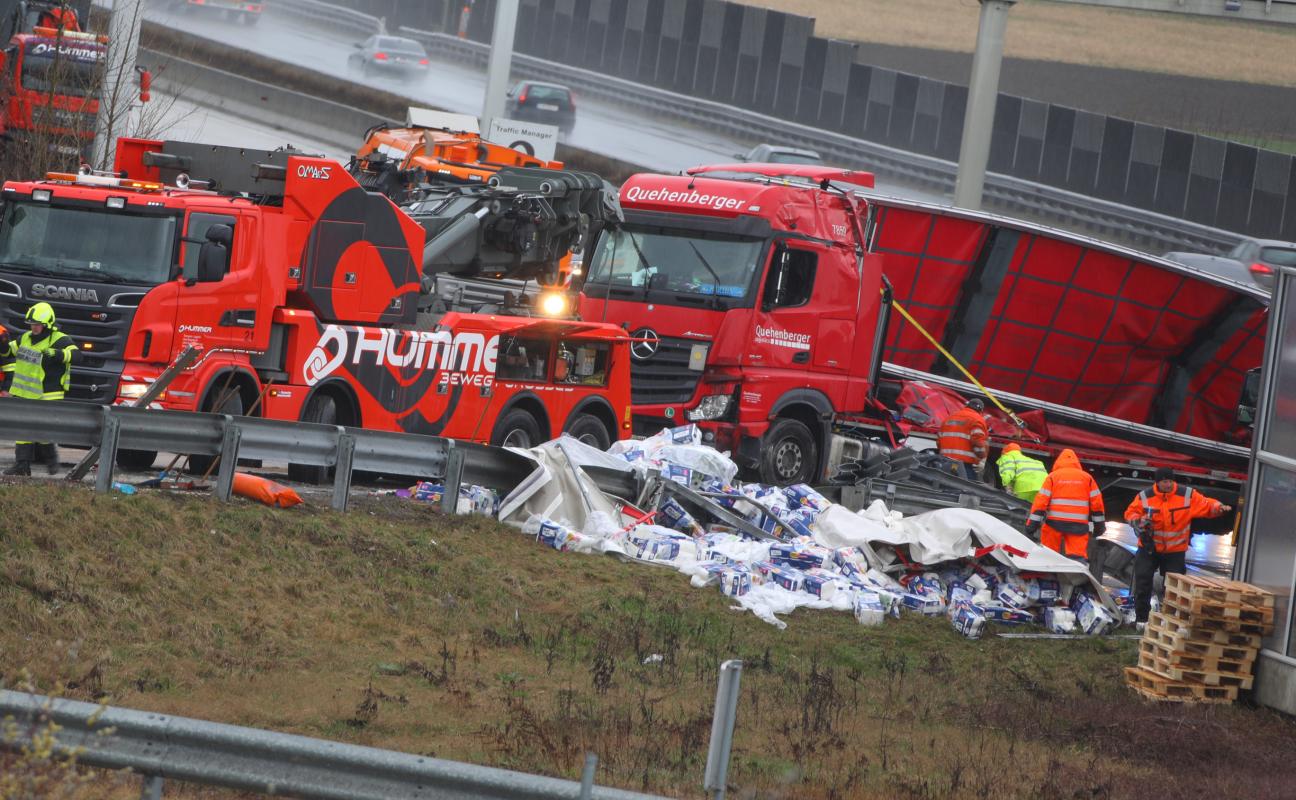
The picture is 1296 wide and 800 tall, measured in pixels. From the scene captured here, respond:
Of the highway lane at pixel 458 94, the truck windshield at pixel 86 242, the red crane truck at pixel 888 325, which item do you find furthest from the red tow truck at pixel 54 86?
the highway lane at pixel 458 94

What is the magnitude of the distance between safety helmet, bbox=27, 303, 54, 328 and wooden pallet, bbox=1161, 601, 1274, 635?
9.27m

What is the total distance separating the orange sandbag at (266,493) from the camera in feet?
40.8

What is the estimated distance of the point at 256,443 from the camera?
12.6 metres

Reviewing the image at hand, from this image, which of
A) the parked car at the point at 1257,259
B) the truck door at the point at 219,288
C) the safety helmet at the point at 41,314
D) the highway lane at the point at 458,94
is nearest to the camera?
the safety helmet at the point at 41,314

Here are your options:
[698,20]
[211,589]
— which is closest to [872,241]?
[211,589]

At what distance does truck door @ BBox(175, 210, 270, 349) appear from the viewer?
14.0 metres

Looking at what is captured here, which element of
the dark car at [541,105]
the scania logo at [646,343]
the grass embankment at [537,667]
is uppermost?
the dark car at [541,105]

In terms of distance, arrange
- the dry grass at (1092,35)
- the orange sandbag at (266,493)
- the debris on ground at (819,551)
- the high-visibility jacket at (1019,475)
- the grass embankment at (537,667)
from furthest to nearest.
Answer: the dry grass at (1092,35) → the high-visibility jacket at (1019,475) → the debris on ground at (819,551) → the orange sandbag at (266,493) → the grass embankment at (537,667)

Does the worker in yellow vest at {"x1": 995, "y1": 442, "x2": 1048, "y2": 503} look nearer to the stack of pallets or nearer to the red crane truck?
the red crane truck

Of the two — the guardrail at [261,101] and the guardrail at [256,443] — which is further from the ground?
the guardrail at [261,101]

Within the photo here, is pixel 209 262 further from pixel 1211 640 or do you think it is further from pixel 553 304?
pixel 1211 640

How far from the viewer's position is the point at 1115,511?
20969 mm

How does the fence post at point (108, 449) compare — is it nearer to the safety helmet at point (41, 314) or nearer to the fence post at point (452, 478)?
the safety helmet at point (41, 314)

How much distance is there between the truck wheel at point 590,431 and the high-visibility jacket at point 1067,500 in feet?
17.3
